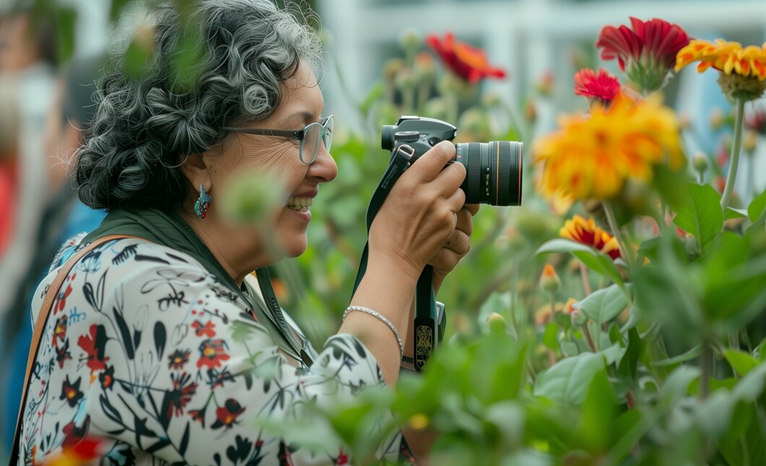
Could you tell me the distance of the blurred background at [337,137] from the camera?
0.58 meters

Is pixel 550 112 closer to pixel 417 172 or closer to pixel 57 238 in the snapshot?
pixel 57 238

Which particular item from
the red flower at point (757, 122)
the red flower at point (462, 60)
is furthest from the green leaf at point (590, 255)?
the red flower at point (757, 122)

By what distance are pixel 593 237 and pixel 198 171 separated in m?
0.50

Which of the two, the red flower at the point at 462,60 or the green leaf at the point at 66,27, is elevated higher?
the green leaf at the point at 66,27

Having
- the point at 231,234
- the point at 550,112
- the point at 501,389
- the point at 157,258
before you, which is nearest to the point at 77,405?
the point at 157,258

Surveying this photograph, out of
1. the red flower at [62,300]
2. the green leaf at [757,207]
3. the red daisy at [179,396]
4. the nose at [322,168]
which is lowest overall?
the red daisy at [179,396]

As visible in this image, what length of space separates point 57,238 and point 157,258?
850mm

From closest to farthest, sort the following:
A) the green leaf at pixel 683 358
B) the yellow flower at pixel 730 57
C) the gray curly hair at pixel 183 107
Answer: the green leaf at pixel 683 358
the yellow flower at pixel 730 57
the gray curly hair at pixel 183 107

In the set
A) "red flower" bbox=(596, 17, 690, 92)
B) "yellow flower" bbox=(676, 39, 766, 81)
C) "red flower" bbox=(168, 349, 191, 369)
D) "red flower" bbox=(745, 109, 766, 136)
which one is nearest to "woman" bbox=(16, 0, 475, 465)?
"red flower" bbox=(168, 349, 191, 369)

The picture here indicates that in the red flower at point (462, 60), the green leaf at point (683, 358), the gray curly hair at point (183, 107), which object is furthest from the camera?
the red flower at point (462, 60)

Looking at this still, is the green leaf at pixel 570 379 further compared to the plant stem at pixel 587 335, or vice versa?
the plant stem at pixel 587 335

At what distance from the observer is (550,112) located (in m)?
3.03

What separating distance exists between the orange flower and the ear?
0.46 metres

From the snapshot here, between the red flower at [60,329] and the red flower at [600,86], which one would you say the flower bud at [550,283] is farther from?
the red flower at [60,329]
